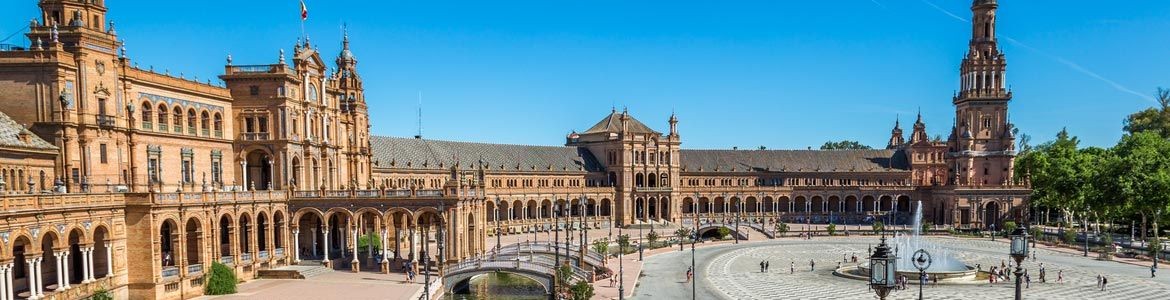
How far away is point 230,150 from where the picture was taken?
59.5m

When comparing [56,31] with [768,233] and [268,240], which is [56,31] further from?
[768,233]

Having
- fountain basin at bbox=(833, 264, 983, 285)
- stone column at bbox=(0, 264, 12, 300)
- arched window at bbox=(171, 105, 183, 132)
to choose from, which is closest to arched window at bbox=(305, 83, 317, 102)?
arched window at bbox=(171, 105, 183, 132)

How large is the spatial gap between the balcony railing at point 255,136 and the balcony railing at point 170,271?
14.6 m

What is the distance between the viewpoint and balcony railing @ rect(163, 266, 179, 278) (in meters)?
46.7

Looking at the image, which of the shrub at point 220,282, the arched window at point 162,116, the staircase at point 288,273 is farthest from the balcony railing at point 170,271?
the arched window at point 162,116

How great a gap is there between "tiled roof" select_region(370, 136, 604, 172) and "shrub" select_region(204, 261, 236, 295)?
131 ft

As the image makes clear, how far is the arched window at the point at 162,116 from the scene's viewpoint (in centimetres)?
5266

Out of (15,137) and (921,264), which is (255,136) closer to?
(15,137)

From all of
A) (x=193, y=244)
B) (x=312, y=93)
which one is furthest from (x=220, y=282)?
(x=312, y=93)

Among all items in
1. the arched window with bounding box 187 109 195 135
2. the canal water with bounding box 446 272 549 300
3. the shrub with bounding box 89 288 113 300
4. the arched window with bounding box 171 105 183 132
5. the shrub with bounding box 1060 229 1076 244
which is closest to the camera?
the shrub with bounding box 89 288 113 300

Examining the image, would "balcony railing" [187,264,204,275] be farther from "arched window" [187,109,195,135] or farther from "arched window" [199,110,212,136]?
"arched window" [199,110,212,136]

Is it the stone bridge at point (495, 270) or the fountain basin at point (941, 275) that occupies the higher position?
the stone bridge at point (495, 270)

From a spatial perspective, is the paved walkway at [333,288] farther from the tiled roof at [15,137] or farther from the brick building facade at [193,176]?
the tiled roof at [15,137]

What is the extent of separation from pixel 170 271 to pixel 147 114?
1187 cm
